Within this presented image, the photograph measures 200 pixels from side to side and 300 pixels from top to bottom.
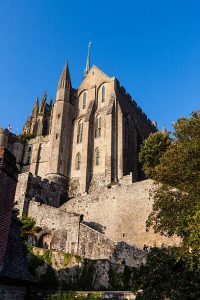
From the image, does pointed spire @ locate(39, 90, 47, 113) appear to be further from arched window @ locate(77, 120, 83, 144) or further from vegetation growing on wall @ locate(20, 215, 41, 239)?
vegetation growing on wall @ locate(20, 215, 41, 239)

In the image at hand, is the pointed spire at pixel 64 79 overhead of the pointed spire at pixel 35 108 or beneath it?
beneath

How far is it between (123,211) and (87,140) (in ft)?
57.9

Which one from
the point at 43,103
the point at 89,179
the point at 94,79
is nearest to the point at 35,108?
the point at 43,103

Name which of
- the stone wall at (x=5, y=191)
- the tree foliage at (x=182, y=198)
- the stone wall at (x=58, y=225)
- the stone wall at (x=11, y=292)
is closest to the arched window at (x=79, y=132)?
the stone wall at (x=58, y=225)

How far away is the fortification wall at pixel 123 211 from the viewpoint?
110 feet

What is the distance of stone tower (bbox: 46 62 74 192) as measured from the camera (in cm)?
4966

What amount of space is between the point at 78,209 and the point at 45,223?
231 inches

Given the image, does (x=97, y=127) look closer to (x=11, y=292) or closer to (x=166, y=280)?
(x=166, y=280)

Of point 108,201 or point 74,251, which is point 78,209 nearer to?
point 108,201

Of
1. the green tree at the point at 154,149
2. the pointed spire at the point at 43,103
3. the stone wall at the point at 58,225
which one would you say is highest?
the pointed spire at the point at 43,103

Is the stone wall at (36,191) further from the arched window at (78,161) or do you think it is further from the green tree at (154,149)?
the green tree at (154,149)

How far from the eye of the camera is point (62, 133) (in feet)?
174

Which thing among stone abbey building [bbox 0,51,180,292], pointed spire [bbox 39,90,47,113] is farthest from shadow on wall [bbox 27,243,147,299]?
pointed spire [bbox 39,90,47,113]

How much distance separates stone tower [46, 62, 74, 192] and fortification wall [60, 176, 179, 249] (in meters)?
10.1
